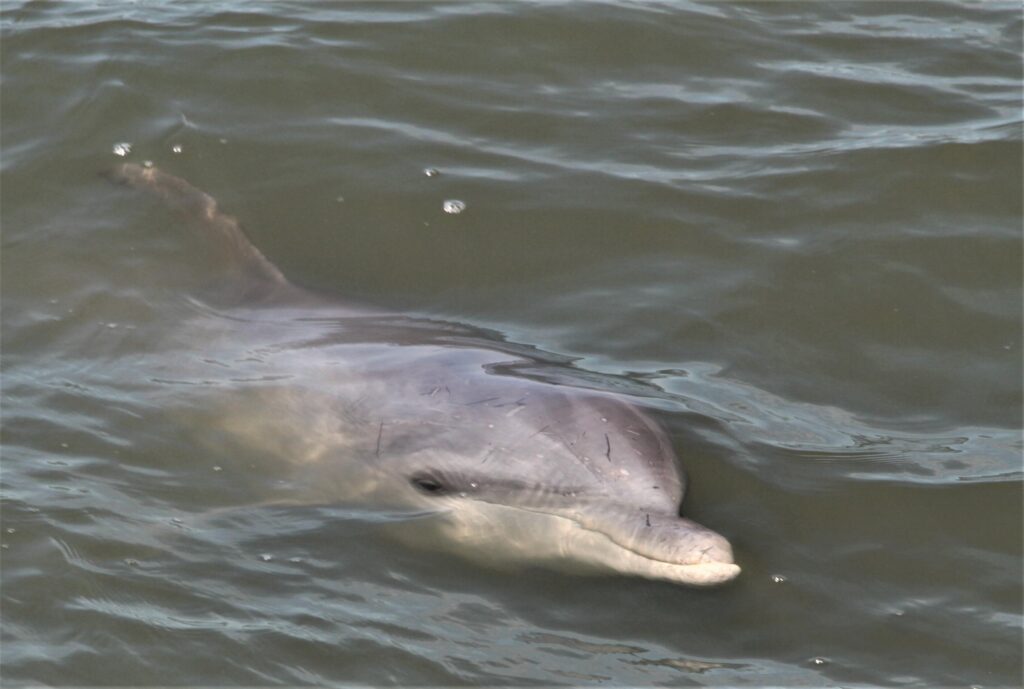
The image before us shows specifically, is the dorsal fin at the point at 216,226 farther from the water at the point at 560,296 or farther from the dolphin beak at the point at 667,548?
the dolphin beak at the point at 667,548

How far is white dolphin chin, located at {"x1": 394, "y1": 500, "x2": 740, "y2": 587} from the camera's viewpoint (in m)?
6.11

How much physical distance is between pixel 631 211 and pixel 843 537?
11.6 ft

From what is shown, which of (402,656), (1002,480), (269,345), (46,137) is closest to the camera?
(402,656)

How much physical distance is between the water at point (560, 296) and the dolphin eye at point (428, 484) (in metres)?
0.29

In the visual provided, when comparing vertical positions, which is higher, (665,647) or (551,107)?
(551,107)

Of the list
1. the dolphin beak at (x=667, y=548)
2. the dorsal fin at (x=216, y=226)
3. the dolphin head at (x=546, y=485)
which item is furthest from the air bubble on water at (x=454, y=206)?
the dolphin beak at (x=667, y=548)

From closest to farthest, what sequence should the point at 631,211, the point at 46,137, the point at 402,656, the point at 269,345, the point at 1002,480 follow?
the point at 402,656 → the point at 1002,480 → the point at 269,345 → the point at 631,211 → the point at 46,137

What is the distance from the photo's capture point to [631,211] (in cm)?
975

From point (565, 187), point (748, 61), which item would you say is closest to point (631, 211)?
point (565, 187)

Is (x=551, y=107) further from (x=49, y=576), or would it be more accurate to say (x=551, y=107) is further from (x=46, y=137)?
(x=49, y=576)

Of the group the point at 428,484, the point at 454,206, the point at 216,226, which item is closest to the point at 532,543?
the point at 428,484

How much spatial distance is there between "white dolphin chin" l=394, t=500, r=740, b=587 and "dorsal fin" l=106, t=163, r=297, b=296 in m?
2.56

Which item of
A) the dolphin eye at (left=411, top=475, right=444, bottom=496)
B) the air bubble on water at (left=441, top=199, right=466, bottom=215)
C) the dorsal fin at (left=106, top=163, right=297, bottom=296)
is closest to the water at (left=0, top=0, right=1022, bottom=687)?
the air bubble on water at (left=441, top=199, right=466, bottom=215)

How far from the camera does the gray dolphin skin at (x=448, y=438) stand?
21.1 ft
